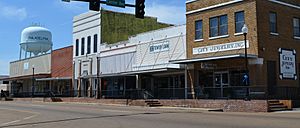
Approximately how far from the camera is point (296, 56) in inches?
1332

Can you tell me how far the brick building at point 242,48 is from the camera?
30844 mm

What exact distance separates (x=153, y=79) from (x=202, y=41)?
9.31m

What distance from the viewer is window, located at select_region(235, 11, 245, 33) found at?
106ft

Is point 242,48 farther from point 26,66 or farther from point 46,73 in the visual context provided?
point 26,66

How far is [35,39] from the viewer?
71.8 meters

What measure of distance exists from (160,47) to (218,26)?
851cm

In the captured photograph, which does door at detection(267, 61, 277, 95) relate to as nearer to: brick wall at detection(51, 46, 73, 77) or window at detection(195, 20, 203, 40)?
window at detection(195, 20, 203, 40)

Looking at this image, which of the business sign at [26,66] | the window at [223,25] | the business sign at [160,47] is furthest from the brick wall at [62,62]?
the window at [223,25]

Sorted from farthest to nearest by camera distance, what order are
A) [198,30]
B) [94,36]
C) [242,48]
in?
1. [94,36]
2. [198,30]
3. [242,48]

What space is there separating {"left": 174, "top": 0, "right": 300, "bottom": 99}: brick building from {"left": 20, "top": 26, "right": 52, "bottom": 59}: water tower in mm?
42066

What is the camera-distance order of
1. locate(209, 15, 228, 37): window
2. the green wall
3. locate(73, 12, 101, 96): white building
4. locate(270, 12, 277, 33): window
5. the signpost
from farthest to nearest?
1. locate(73, 12, 101, 96): white building
2. the green wall
3. locate(209, 15, 228, 37): window
4. locate(270, 12, 277, 33): window
5. the signpost

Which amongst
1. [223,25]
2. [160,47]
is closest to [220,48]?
[223,25]

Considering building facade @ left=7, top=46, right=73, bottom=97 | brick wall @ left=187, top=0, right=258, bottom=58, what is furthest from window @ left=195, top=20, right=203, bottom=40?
building facade @ left=7, top=46, right=73, bottom=97

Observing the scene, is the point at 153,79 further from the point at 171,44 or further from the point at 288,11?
the point at 288,11
